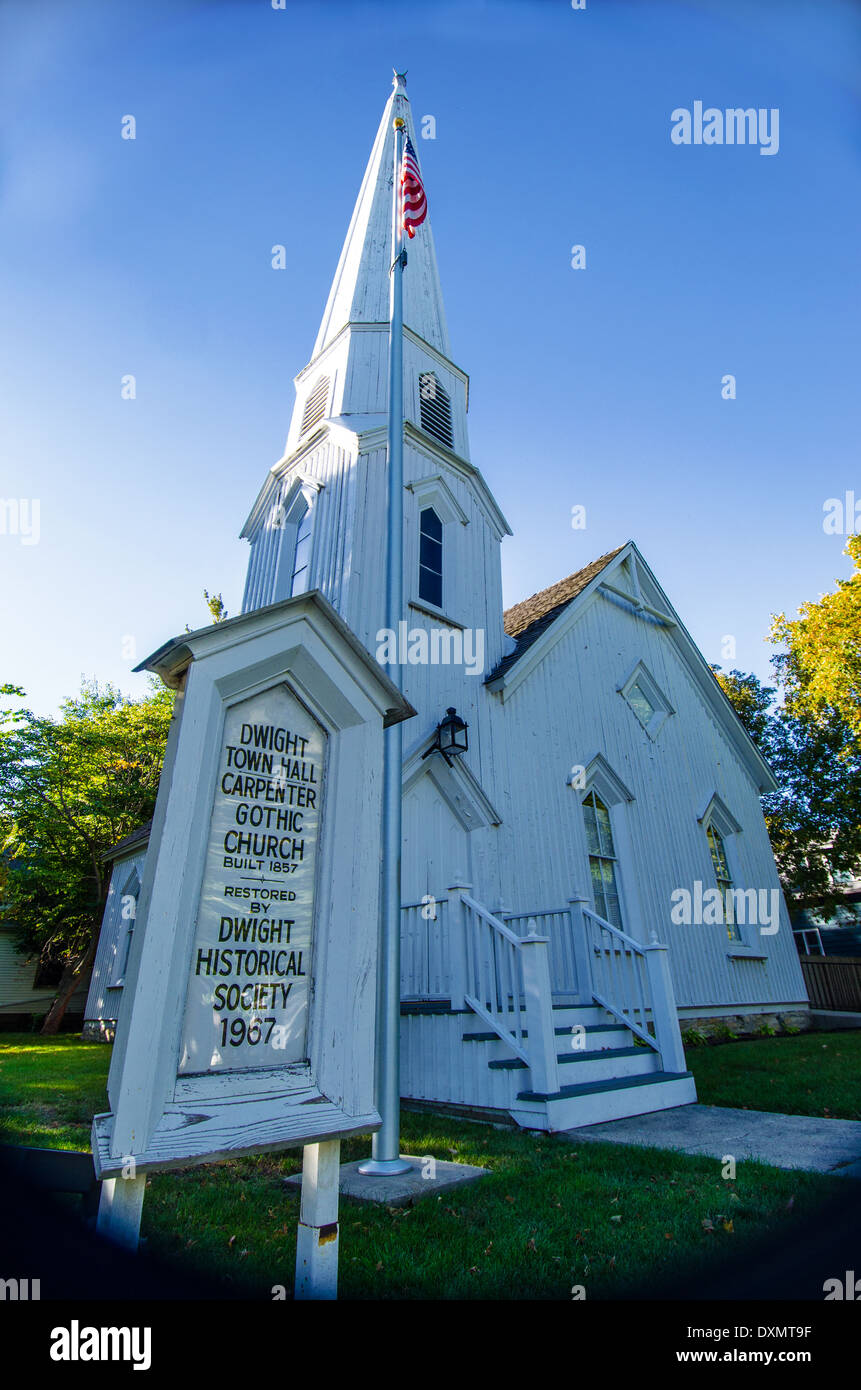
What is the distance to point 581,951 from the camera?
8.19 meters

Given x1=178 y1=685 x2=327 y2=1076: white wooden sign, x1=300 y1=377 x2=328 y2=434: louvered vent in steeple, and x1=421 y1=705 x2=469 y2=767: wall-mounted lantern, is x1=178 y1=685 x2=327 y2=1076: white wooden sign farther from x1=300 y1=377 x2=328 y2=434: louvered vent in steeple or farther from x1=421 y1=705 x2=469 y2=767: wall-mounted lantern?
x1=300 y1=377 x2=328 y2=434: louvered vent in steeple

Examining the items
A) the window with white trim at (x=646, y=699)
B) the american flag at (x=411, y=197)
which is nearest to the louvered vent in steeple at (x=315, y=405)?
the american flag at (x=411, y=197)

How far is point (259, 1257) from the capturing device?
2.82 metres

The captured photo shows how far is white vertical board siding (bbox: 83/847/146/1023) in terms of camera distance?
1456cm

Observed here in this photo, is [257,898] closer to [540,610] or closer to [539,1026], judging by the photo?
[539,1026]

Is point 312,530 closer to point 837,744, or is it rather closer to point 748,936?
point 748,936

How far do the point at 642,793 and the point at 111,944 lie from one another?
40.5 feet

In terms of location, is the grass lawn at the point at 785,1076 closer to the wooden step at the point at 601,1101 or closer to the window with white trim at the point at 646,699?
the wooden step at the point at 601,1101

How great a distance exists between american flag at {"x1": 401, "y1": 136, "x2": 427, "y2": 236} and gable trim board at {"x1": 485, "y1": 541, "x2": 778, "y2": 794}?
6027mm

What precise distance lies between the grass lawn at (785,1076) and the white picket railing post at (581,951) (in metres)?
1.55
